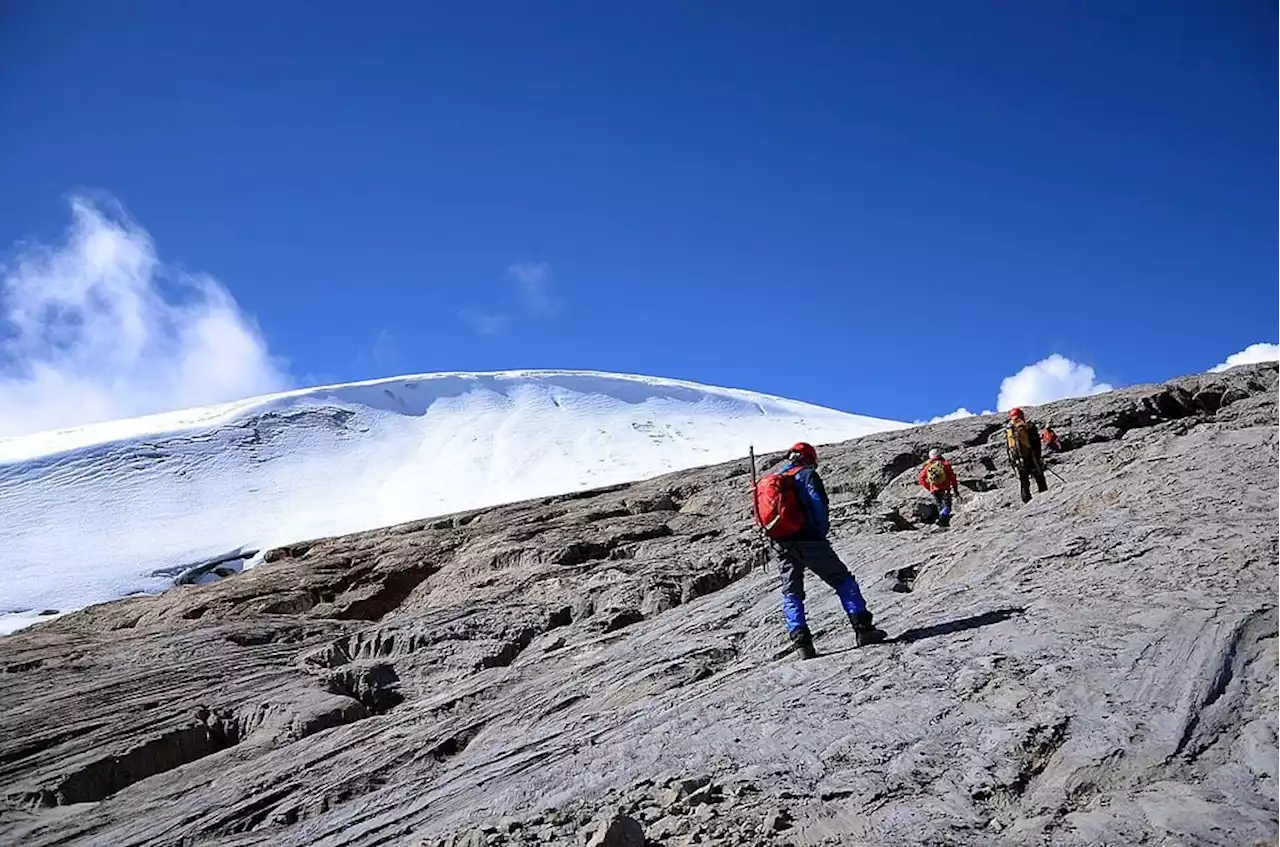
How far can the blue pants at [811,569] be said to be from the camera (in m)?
7.73

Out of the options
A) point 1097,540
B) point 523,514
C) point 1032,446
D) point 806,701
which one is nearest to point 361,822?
point 806,701

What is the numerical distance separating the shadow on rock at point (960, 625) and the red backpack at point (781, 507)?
4.45 ft

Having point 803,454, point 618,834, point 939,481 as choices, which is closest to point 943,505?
point 939,481

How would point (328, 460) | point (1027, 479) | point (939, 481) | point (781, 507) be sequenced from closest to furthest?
point (781, 507) < point (1027, 479) < point (939, 481) < point (328, 460)

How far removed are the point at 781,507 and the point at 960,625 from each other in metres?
1.87

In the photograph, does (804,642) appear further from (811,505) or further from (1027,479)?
(1027,479)

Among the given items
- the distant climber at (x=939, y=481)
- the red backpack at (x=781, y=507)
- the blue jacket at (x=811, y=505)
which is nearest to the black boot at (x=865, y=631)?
the blue jacket at (x=811, y=505)

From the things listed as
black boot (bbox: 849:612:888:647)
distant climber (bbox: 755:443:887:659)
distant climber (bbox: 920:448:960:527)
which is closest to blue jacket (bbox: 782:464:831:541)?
distant climber (bbox: 755:443:887:659)

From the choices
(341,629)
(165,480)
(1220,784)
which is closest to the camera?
(1220,784)

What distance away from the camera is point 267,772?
8.88 m

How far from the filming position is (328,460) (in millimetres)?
53656

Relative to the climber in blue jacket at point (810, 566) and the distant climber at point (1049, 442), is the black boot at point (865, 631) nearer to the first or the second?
the climber in blue jacket at point (810, 566)

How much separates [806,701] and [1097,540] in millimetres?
4042

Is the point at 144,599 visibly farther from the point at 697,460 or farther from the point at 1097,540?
the point at 697,460
